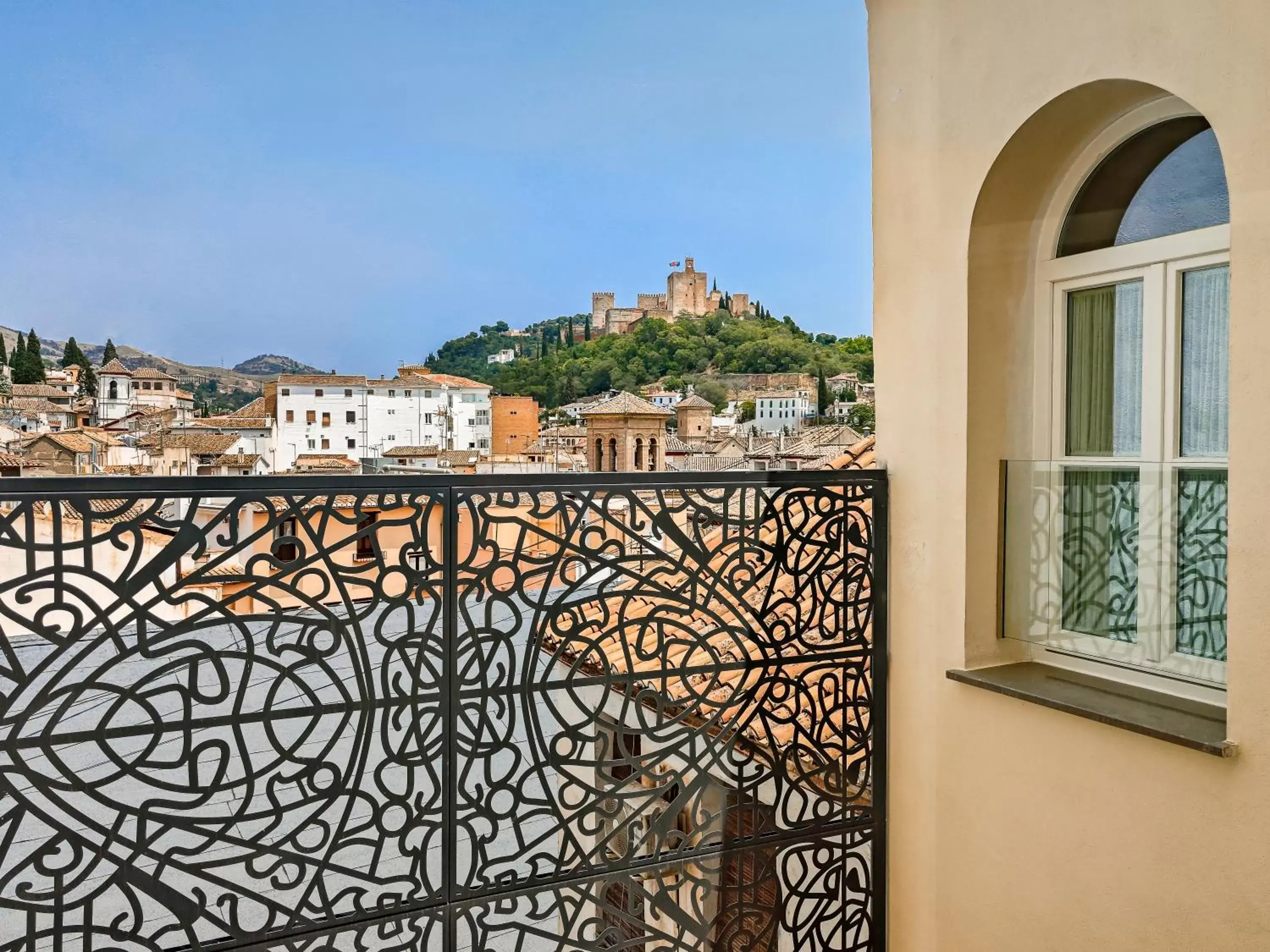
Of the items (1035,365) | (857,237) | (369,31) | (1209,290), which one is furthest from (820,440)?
(369,31)

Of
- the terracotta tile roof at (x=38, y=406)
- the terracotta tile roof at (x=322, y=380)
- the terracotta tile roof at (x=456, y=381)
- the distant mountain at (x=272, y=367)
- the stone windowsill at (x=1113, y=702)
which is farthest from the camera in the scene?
the distant mountain at (x=272, y=367)

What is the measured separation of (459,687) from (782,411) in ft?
16.4

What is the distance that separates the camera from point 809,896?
236 centimetres

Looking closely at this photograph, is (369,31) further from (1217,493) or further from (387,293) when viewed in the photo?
(1217,493)

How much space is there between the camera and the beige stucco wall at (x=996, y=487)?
157 cm

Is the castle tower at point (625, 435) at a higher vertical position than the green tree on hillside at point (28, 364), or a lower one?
lower

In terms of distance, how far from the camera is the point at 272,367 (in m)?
10.8

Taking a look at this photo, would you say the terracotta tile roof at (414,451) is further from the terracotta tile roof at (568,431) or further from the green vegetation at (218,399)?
the green vegetation at (218,399)

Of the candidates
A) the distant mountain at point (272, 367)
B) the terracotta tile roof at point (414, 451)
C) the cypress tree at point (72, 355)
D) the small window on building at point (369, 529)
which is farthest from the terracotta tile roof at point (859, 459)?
the cypress tree at point (72, 355)

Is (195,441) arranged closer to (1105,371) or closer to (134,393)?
(134,393)

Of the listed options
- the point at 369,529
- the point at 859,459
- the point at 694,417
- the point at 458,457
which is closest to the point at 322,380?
the point at 458,457

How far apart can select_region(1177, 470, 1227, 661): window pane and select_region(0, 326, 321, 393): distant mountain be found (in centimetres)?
869

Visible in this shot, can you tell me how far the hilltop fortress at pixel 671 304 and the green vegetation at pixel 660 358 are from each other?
59 cm

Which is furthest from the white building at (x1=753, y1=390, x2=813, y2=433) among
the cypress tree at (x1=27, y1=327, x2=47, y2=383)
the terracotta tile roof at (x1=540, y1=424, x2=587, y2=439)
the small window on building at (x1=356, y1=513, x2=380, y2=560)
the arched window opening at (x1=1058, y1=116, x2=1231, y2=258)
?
the cypress tree at (x1=27, y1=327, x2=47, y2=383)
